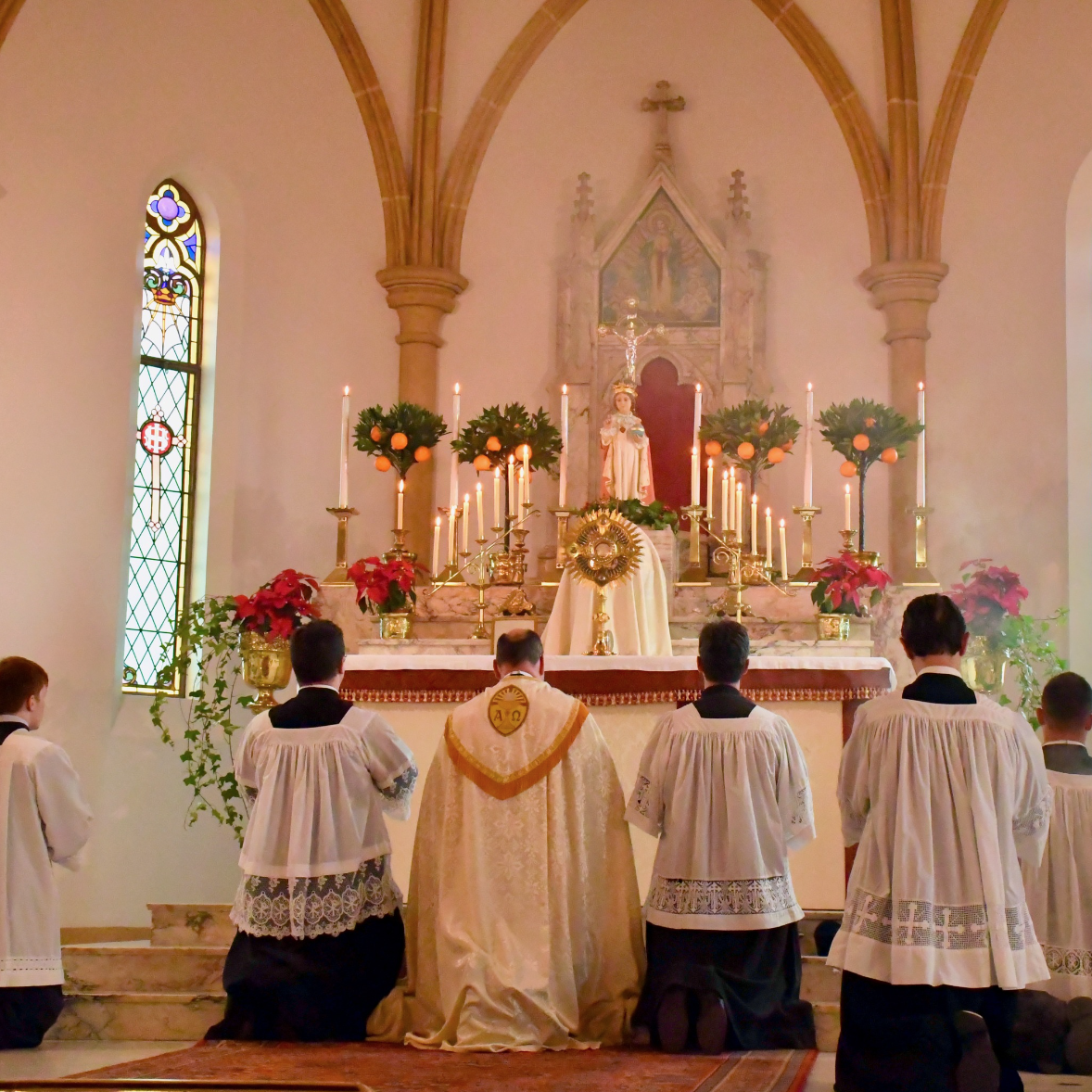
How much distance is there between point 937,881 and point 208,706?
6.63 metres

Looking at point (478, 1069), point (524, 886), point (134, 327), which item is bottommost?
point (478, 1069)

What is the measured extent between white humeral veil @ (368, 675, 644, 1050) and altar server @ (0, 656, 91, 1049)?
1264 mm

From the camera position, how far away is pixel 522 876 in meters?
5.72

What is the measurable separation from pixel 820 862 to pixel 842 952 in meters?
2.33

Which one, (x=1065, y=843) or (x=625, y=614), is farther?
(x=625, y=614)

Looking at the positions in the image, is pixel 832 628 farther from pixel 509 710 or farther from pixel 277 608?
pixel 509 710

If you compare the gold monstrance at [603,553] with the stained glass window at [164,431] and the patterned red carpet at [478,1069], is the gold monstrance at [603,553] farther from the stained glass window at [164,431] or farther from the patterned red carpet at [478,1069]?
the stained glass window at [164,431]

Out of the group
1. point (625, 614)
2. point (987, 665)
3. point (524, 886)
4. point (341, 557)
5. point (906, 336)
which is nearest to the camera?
point (524, 886)

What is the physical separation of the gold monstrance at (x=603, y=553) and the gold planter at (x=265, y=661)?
6.05ft

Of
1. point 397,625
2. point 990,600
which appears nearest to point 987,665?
point 990,600

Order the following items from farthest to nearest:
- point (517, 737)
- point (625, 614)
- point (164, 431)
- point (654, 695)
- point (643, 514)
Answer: point (164, 431)
point (643, 514)
point (625, 614)
point (654, 695)
point (517, 737)

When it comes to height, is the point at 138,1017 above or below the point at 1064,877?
below

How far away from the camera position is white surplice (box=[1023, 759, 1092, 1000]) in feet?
18.2

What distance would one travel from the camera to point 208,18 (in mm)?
11828
